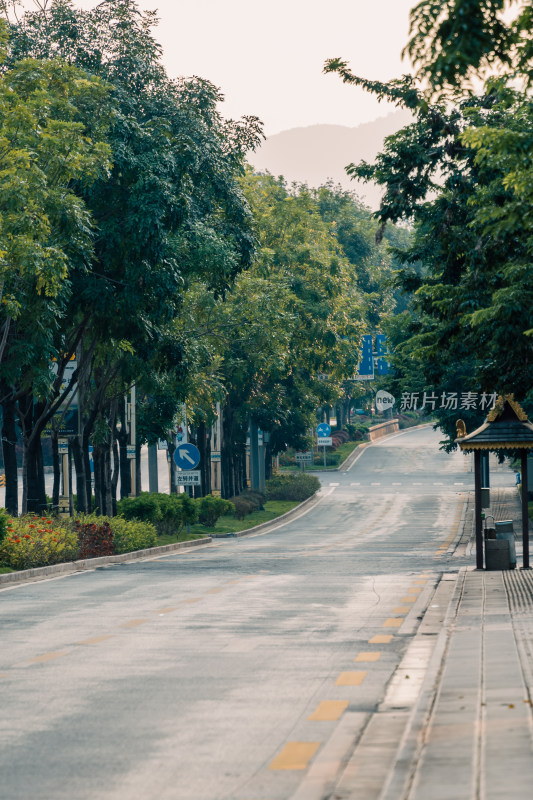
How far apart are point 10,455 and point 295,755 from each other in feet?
97.3

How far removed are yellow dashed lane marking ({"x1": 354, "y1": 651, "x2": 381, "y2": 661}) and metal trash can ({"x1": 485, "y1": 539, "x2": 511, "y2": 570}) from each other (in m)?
11.5

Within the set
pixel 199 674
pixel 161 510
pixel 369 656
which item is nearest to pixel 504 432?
pixel 369 656

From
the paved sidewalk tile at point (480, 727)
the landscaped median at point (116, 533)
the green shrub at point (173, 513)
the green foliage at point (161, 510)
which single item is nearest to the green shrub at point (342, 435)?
the landscaped median at point (116, 533)

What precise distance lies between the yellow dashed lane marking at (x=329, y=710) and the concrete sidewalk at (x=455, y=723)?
305 mm

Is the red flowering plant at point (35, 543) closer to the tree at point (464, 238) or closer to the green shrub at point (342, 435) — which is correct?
the tree at point (464, 238)

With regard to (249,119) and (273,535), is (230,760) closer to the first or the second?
(249,119)

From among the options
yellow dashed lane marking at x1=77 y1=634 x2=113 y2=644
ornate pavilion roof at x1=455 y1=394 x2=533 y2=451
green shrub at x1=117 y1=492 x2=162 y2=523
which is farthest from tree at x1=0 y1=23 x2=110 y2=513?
yellow dashed lane marking at x1=77 y1=634 x2=113 y2=644

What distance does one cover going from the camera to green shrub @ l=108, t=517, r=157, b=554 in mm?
31344

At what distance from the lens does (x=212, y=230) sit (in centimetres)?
3397

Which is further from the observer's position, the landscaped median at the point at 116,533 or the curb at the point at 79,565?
the landscaped median at the point at 116,533

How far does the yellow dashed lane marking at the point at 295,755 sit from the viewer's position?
7211mm

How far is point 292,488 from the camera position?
213 feet

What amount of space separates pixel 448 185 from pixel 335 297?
33117mm

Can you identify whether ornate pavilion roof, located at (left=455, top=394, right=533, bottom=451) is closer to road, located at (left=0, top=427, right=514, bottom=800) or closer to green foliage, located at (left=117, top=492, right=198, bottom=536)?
road, located at (left=0, top=427, right=514, bottom=800)
